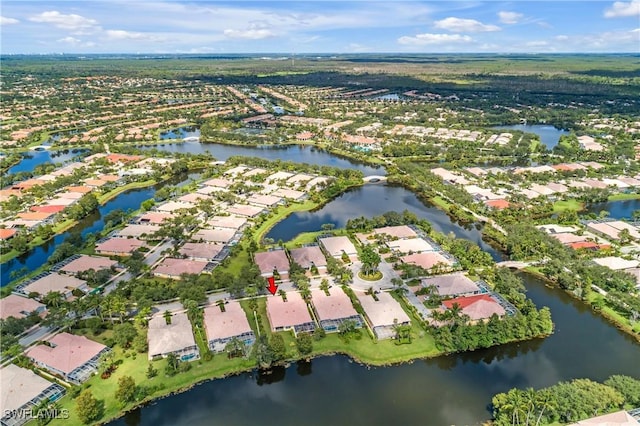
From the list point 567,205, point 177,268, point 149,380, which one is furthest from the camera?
point 567,205

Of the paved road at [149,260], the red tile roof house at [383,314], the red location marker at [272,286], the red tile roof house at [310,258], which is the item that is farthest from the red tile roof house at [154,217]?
the red tile roof house at [383,314]

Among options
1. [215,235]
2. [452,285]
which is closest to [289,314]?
[452,285]

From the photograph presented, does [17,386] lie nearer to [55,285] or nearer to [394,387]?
[55,285]

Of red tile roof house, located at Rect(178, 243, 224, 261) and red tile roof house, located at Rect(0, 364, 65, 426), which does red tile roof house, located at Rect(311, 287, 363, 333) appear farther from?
red tile roof house, located at Rect(0, 364, 65, 426)

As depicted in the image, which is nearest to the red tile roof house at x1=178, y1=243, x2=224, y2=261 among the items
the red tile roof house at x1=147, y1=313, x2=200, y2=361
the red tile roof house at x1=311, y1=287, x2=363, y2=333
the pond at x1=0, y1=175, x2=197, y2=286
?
the red tile roof house at x1=147, y1=313, x2=200, y2=361

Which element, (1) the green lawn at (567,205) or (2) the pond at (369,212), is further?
(1) the green lawn at (567,205)

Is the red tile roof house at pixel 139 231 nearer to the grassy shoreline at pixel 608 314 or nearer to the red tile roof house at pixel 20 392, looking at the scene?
the red tile roof house at pixel 20 392
